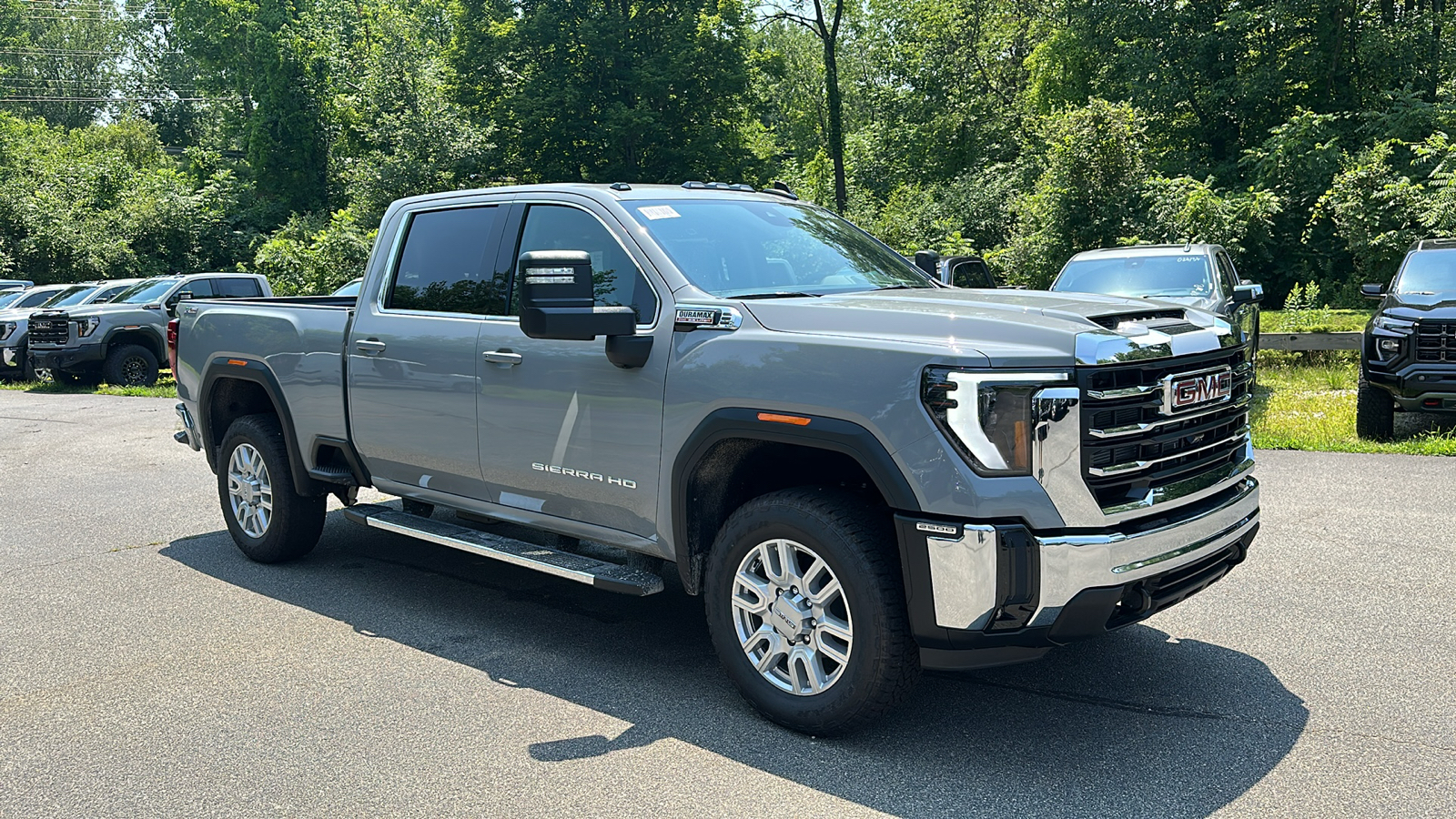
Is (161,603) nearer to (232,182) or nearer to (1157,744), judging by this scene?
(1157,744)

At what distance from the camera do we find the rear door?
18.1 feet

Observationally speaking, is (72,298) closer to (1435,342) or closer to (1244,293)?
(1244,293)

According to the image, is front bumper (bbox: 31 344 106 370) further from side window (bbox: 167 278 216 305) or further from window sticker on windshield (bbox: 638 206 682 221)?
window sticker on windshield (bbox: 638 206 682 221)

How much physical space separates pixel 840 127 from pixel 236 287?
24256mm

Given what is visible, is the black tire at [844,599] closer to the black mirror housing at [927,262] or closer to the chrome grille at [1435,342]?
the black mirror housing at [927,262]

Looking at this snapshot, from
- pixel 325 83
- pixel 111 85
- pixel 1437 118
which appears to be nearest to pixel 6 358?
pixel 1437 118

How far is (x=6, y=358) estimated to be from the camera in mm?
22625

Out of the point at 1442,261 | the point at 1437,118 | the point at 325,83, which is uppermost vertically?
the point at 325,83

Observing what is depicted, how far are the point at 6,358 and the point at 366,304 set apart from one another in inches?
800

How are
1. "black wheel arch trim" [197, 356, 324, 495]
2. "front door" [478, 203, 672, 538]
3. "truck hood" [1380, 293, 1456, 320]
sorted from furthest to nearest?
"truck hood" [1380, 293, 1456, 320] < "black wheel arch trim" [197, 356, 324, 495] < "front door" [478, 203, 672, 538]

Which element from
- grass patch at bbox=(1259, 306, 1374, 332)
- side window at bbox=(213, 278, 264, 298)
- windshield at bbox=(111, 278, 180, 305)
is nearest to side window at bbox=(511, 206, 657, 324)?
grass patch at bbox=(1259, 306, 1374, 332)

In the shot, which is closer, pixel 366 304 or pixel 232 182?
pixel 366 304

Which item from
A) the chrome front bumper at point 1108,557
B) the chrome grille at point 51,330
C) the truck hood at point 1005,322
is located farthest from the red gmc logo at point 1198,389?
the chrome grille at point 51,330

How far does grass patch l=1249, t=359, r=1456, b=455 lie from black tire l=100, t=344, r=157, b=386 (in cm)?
1764
